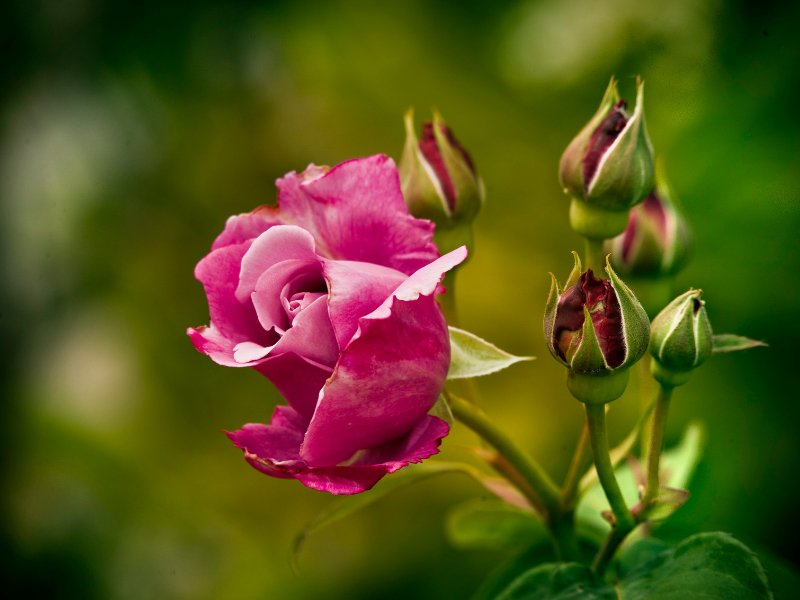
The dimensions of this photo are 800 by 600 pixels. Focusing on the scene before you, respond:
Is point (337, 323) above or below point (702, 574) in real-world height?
above

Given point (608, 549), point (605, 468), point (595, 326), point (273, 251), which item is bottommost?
point (608, 549)

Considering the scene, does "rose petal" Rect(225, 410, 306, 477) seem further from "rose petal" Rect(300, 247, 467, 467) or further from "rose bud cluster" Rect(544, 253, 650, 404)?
"rose bud cluster" Rect(544, 253, 650, 404)

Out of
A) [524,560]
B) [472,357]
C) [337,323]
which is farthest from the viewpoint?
[524,560]

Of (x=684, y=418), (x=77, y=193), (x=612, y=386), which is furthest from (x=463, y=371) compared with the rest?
(x=77, y=193)

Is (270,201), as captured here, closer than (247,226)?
No

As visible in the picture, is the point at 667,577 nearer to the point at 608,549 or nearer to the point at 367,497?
the point at 608,549

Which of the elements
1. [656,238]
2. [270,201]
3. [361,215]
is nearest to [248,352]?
[361,215]
